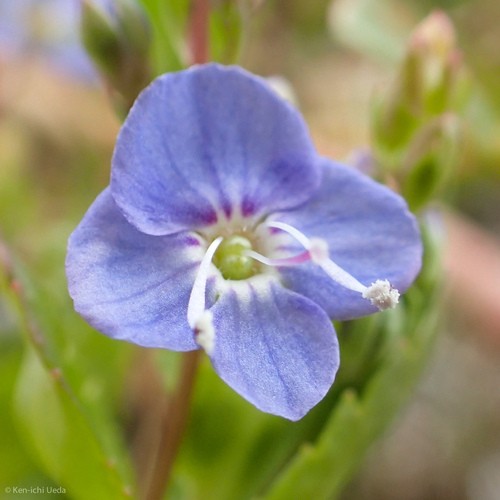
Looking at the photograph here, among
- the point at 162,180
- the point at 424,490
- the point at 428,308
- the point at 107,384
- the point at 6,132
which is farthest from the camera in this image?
the point at 6,132

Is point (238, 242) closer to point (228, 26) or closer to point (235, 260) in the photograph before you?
point (235, 260)

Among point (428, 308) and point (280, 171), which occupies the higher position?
point (280, 171)

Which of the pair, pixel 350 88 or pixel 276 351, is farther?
pixel 350 88

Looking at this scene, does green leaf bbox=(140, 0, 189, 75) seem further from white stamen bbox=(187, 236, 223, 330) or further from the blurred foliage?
white stamen bbox=(187, 236, 223, 330)

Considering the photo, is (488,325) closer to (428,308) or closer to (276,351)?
(428,308)

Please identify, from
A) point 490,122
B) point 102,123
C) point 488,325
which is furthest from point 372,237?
point 102,123

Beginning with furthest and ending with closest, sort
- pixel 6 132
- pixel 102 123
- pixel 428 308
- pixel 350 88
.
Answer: pixel 350 88 → pixel 102 123 → pixel 6 132 → pixel 428 308

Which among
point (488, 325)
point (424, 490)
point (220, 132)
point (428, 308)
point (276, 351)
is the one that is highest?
point (220, 132)
